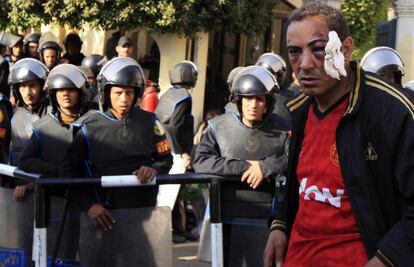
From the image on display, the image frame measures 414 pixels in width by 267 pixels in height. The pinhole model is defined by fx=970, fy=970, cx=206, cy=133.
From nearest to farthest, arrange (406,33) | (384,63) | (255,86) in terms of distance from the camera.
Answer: (255,86) → (384,63) → (406,33)

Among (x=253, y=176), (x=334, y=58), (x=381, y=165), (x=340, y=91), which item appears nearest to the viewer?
(x=381, y=165)

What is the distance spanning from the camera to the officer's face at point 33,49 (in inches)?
500

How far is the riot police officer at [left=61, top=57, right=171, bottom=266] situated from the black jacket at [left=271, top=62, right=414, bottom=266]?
244 centimetres

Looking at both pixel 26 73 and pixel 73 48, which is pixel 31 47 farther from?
pixel 26 73

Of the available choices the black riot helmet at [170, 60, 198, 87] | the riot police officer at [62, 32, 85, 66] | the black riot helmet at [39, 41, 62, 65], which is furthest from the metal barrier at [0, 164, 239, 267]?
the riot police officer at [62, 32, 85, 66]

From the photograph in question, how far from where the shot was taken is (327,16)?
3.67 meters

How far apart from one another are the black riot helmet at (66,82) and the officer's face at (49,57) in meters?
3.92

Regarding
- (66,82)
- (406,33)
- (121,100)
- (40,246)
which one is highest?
(406,33)

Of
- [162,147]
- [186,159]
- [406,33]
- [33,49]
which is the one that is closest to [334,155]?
[162,147]

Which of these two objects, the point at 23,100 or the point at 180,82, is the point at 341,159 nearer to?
the point at 23,100

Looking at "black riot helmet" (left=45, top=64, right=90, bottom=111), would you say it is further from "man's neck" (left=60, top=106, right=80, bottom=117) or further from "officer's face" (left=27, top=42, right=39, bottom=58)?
"officer's face" (left=27, top=42, right=39, bottom=58)

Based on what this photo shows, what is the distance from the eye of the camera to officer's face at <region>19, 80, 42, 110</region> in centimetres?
775

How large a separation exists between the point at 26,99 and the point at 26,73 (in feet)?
0.68

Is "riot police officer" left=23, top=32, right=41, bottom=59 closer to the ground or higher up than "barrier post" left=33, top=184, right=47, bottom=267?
higher up
